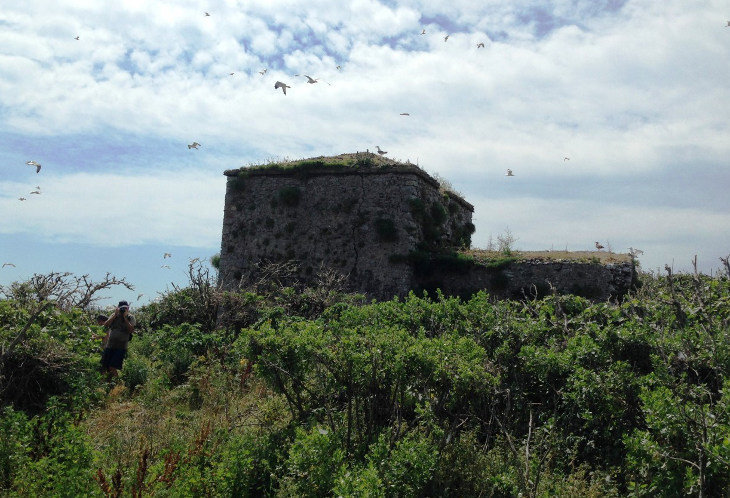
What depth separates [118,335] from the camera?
11008 mm

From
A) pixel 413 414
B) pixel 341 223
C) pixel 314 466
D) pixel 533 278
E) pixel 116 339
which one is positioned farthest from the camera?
pixel 341 223

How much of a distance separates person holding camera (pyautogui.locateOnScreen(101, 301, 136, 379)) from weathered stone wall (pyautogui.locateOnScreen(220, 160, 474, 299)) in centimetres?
515

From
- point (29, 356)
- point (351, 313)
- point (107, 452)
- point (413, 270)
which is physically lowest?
point (107, 452)

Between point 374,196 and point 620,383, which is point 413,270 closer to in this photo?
point 374,196

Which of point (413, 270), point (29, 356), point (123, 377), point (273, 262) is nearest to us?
point (29, 356)

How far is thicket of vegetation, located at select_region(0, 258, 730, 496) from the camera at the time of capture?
5020 mm

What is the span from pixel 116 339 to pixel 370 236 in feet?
24.6

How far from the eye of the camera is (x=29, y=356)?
6426mm

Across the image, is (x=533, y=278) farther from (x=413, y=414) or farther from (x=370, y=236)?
(x=413, y=414)

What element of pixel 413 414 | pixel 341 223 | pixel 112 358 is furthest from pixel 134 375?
pixel 341 223

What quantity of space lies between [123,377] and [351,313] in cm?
466

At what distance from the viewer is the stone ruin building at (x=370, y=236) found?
14.9 metres

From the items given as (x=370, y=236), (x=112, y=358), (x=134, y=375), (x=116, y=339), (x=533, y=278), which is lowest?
(x=134, y=375)

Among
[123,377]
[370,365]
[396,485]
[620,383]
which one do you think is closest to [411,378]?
[370,365]
